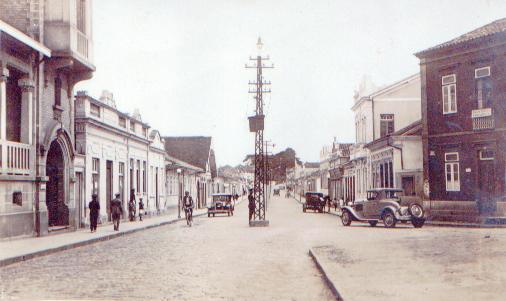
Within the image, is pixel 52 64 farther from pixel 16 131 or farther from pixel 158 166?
pixel 158 166

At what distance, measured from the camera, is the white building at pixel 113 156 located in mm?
24828

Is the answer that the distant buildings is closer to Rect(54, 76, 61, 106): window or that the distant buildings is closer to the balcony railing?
Rect(54, 76, 61, 106): window

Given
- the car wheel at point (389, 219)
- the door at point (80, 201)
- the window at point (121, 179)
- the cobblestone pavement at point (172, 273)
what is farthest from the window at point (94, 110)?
the car wheel at point (389, 219)

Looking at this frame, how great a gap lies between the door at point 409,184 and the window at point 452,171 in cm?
522

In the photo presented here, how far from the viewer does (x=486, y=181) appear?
2603 centimetres

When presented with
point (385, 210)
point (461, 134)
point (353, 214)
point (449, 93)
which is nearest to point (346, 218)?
point (353, 214)

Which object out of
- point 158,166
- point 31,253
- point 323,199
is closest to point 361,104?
point 323,199

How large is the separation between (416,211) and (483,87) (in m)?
6.54

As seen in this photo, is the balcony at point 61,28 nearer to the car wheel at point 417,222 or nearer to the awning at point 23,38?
the awning at point 23,38

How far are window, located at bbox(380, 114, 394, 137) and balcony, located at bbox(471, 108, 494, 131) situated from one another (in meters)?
14.2

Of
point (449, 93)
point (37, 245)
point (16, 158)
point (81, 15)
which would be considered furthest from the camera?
point (449, 93)

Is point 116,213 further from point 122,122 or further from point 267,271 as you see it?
point 267,271

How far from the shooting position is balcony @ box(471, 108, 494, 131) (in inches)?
1009

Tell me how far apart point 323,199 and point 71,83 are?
89.9 ft
